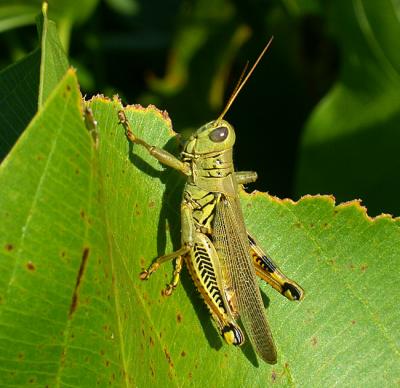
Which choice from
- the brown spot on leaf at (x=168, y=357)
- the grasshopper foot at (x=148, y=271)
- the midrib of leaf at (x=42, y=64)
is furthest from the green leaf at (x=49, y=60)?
the brown spot on leaf at (x=168, y=357)

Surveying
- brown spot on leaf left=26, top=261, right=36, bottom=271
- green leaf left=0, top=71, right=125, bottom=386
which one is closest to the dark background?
green leaf left=0, top=71, right=125, bottom=386

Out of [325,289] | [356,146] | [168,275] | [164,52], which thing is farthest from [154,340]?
[164,52]

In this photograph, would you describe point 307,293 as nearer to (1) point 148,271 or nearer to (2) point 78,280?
(1) point 148,271

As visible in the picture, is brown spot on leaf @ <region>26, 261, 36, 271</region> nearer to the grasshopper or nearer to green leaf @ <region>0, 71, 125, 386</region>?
green leaf @ <region>0, 71, 125, 386</region>

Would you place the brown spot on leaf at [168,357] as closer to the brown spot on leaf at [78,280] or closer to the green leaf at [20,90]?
the brown spot on leaf at [78,280]

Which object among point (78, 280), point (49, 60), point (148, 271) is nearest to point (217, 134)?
point (148, 271)

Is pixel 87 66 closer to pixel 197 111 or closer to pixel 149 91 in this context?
pixel 149 91
